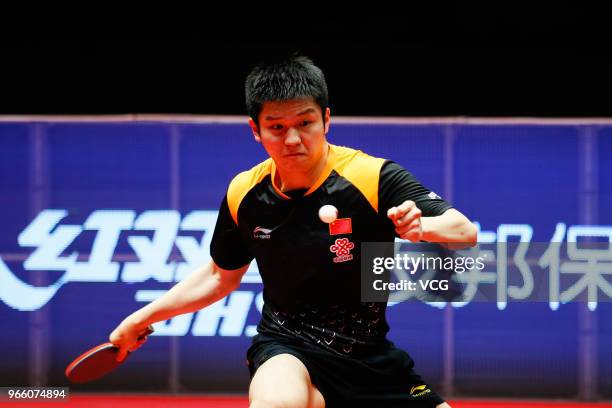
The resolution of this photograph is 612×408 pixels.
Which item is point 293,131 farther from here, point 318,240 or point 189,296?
point 189,296

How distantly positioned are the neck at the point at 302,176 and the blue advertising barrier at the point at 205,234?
2.76 metres

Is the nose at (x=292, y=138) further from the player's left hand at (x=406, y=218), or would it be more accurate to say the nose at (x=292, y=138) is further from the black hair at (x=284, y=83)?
the player's left hand at (x=406, y=218)

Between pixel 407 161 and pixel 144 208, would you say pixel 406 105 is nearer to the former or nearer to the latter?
pixel 407 161

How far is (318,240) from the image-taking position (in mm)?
2754

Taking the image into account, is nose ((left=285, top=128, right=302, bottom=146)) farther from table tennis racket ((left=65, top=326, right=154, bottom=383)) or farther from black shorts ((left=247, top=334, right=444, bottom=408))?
table tennis racket ((left=65, top=326, right=154, bottom=383))

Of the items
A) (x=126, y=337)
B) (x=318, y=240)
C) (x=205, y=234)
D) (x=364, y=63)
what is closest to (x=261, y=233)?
(x=318, y=240)

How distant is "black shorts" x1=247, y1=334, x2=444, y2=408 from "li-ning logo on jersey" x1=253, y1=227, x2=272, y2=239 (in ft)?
0.98

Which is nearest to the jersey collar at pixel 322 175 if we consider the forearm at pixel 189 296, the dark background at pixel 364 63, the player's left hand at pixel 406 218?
the forearm at pixel 189 296

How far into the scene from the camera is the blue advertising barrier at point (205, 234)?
5.57 meters

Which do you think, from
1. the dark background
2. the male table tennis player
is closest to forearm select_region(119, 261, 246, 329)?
the male table tennis player

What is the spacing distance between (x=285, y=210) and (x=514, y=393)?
329 centimetres

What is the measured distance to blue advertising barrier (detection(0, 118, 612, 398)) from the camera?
18.3 feet

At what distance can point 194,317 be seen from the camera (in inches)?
221

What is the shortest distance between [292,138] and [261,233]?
34 cm
